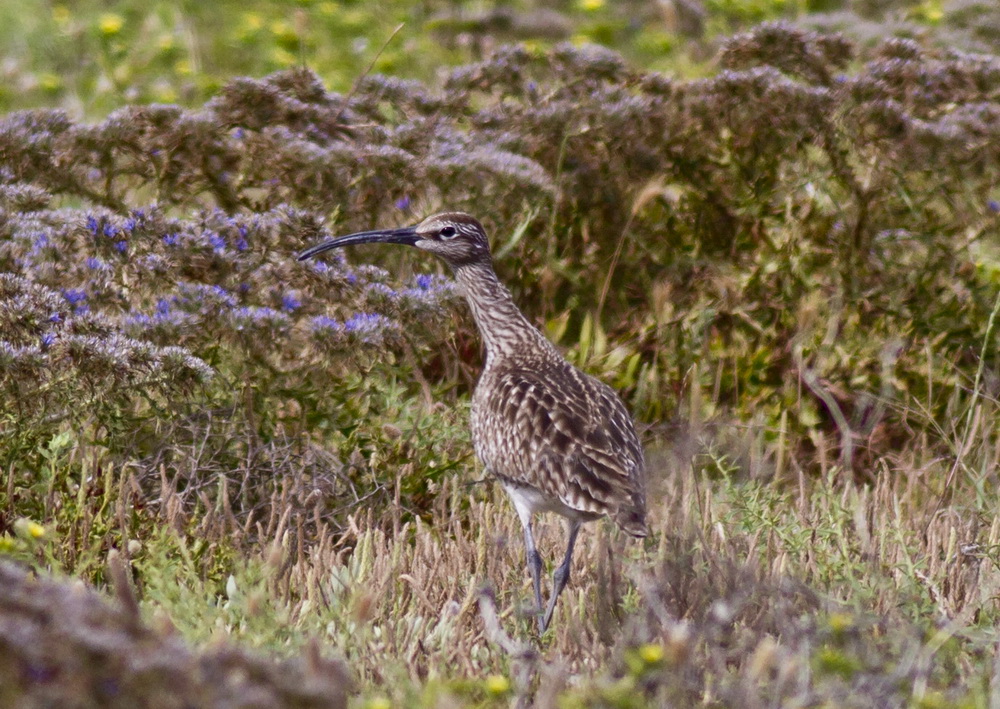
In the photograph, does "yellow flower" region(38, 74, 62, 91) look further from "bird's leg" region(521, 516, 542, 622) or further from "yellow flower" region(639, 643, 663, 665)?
"yellow flower" region(639, 643, 663, 665)

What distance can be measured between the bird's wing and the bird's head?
2.29ft

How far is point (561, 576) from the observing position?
544 cm

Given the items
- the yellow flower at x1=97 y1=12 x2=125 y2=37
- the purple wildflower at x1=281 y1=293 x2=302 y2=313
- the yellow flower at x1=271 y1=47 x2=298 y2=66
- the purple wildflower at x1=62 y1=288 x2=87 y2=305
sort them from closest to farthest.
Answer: the purple wildflower at x1=62 y1=288 x2=87 y2=305 < the purple wildflower at x1=281 y1=293 x2=302 y2=313 < the yellow flower at x1=97 y1=12 x2=125 y2=37 < the yellow flower at x1=271 y1=47 x2=298 y2=66

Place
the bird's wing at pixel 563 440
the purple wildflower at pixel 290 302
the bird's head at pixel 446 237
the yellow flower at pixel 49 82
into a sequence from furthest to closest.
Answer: the yellow flower at pixel 49 82 < the bird's head at pixel 446 237 < the purple wildflower at pixel 290 302 < the bird's wing at pixel 563 440

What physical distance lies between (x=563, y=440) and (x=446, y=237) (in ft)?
4.34

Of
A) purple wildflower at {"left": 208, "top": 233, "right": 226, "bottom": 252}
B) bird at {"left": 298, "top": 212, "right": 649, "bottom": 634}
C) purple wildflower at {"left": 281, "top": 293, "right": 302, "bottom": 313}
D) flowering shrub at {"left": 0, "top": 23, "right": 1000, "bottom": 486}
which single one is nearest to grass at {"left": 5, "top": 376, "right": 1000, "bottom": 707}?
bird at {"left": 298, "top": 212, "right": 649, "bottom": 634}

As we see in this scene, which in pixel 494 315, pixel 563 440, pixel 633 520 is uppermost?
pixel 494 315

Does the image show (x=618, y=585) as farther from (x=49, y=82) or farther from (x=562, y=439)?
(x=49, y=82)

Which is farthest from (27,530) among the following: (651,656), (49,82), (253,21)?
(253,21)

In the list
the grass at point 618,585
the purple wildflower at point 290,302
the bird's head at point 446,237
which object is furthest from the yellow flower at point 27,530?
the bird's head at point 446,237

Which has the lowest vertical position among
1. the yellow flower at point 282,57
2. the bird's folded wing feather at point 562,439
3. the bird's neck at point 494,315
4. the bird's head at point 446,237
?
the bird's folded wing feather at point 562,439

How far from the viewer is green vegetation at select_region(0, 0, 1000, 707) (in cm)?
430

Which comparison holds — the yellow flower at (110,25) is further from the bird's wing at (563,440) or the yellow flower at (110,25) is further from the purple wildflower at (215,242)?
the bird's wing at (563,440)

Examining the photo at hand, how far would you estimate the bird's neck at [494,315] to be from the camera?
6.18m
